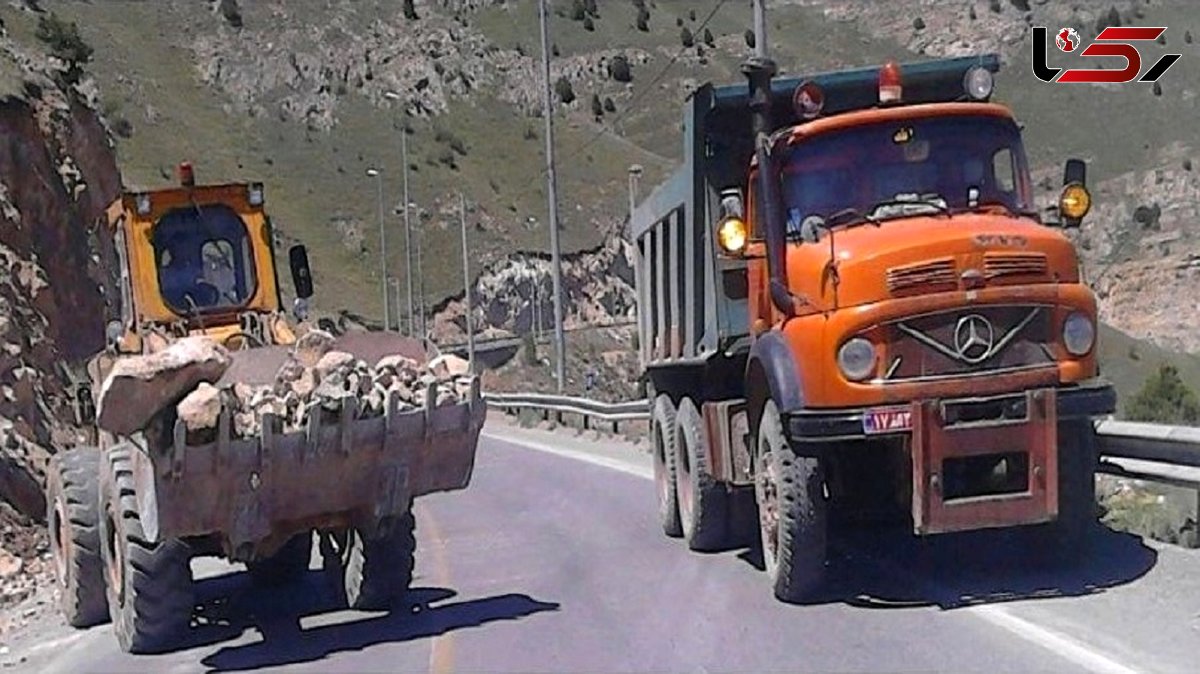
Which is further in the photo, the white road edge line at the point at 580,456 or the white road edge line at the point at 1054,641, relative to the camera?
the white road edge line at the point at 580,456

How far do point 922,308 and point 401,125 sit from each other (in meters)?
92.8

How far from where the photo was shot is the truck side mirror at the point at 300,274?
46.4ft

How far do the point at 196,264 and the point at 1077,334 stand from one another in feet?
24.8

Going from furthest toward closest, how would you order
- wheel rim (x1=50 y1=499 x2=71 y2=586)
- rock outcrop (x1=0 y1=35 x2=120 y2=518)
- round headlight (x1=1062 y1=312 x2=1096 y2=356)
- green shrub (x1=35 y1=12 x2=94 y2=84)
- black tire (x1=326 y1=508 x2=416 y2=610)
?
1. green shrub (x1=35 y1=12 x2=94 y2=84)
2. rock outcrop (x1=0 y1=35 x2=120 y2=518)
3. wheel rim (x1=50 y1=499 x2=71 y2=586)
4. black tire (x1=326 y1=508 x2=416 y2=610)
5. round headlight (x1=1062 y1=312 x2=1096 y2=356)

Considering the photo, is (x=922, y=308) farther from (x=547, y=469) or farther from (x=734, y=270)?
(x=547, y=469)

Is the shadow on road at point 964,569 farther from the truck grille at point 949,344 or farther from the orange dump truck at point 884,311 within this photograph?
the truck grille at point 949,344

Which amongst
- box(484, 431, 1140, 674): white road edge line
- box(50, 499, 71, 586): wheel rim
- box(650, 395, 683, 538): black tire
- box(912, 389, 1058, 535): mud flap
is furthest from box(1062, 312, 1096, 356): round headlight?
box(50, 499, 71, 586): wheel rim

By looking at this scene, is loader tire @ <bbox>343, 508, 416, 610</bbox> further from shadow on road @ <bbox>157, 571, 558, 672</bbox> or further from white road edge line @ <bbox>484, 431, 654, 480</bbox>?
white road edge line @ <bbox>484, 431, 654, 480</bbox>

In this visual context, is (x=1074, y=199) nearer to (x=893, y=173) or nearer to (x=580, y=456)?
(x=893, y=173)

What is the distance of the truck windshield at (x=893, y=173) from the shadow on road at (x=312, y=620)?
338 cm

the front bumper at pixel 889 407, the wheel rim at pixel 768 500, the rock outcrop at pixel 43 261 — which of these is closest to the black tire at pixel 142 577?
the wheel rim at pixel 768 500

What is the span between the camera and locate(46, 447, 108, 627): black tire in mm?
12172

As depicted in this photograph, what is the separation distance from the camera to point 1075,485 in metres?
10.9

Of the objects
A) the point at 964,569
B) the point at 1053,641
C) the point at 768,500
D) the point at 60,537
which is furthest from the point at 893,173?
the point at 60,537
